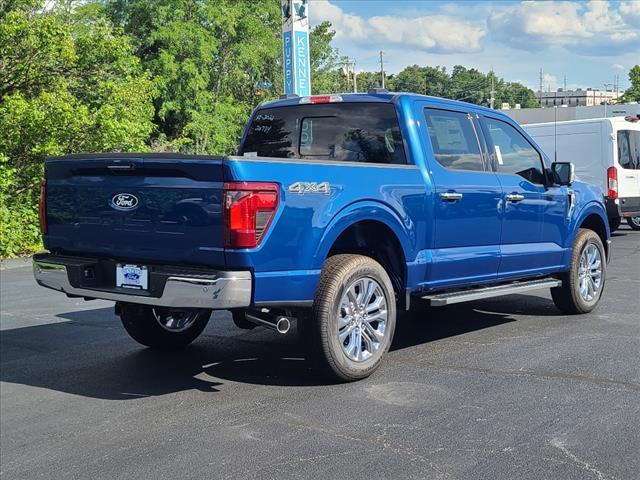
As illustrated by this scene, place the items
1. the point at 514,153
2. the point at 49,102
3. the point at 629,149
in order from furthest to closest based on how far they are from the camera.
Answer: the point at 629,149 → the point at 49,102 → the point at 514,153

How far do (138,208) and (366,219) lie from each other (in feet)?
5.15

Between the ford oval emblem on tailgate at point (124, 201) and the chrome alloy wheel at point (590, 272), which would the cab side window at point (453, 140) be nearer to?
the chrome alloy wheel at point (590, 272)

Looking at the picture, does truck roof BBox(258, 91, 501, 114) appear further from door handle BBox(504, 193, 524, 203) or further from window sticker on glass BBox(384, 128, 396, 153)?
door handle BBox(504, 193, 524, 203)

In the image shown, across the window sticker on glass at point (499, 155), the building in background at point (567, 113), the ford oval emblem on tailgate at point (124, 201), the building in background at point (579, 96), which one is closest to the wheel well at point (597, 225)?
the window sticker on glass at point (499, 155)

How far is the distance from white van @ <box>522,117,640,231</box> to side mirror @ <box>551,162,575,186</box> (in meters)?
8.71

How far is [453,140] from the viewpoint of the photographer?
634cm

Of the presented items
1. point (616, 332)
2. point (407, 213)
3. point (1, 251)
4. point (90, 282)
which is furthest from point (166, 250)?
point (1, 251)

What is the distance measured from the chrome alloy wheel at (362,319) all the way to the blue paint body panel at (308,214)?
0.37 metres

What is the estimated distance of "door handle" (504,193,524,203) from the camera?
6605 mm

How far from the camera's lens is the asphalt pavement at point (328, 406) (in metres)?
3.88

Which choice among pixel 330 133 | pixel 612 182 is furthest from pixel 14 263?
→ pixel 612 182

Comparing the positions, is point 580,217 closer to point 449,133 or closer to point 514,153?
point 514,153

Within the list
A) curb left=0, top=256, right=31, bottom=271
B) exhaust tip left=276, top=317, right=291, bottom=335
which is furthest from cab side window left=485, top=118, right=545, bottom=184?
curb left=0, top=256, right=31, bottom=271

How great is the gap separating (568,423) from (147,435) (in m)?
2.48
